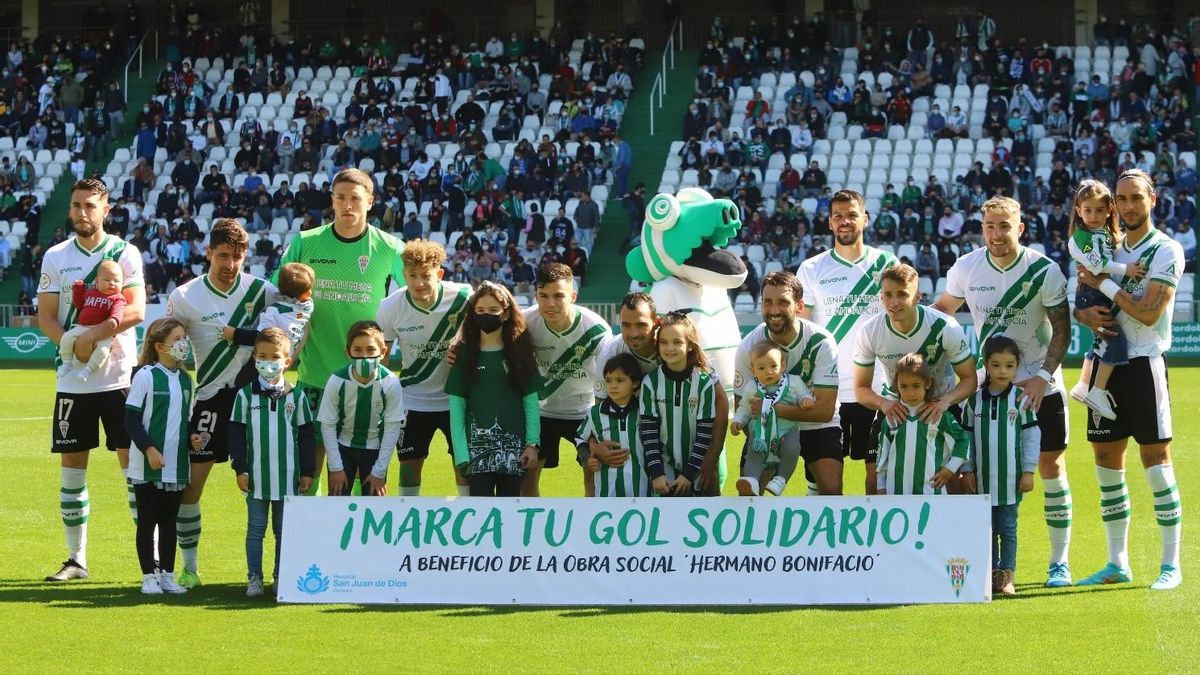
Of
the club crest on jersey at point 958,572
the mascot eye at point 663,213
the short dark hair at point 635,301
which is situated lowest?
the club crest on jersey at point 958,572

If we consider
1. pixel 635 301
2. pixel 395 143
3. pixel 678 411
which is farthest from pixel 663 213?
pixel 395 143

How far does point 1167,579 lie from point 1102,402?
2.81 ft

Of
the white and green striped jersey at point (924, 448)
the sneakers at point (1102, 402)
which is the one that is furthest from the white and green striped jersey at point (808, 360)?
the sneakers at point (1102, 402)

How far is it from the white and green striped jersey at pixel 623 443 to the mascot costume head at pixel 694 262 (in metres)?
1.14

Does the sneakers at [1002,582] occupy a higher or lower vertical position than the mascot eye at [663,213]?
lower

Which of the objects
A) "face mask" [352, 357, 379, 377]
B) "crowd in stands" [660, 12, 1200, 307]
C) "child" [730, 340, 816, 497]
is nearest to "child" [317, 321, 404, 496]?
"face mask" [352, 357, 379, 377]

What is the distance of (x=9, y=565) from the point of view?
7988 millimetres

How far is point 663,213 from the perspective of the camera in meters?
8.38

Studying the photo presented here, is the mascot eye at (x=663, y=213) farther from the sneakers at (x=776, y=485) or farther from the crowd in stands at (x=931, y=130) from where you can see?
the crowd in stands at (x=931, y=130)

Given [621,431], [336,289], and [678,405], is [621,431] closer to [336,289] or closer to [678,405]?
[678,405]

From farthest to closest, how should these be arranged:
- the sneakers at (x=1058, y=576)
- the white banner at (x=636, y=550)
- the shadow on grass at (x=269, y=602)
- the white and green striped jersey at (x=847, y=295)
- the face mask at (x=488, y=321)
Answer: the white and green striped jersey at (x=847, y=295) < the face mask at (x=488, y=321) < the sneakers at (x=1058, y=576) < the white banner at (x=636, y=550) < the shadow on grass at (x=269, y=602)

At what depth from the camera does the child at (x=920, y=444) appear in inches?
278

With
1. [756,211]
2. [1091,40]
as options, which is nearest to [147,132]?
[756,211]

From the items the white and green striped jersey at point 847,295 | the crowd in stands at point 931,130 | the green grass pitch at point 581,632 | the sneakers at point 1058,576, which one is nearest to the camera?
the green grass pitch at point 581,632
